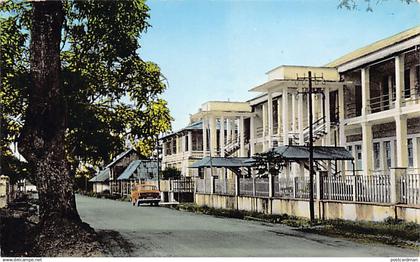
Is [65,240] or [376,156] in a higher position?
[376,156]

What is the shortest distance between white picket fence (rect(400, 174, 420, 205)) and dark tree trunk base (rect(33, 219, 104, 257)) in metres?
7.76

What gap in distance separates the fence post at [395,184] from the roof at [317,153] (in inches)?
193

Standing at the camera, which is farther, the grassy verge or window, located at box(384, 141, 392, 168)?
window, located at box(384, 141, 392, 168)

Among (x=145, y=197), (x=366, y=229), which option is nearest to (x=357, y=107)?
(x=366, y=229)

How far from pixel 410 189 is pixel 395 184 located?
511 millimetres

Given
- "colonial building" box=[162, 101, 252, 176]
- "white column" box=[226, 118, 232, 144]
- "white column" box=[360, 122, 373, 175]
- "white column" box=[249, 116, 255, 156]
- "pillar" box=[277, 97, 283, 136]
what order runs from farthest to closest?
"white column" box=[226, 118, 232, 144] < "white column" box=[249, 116, 255, 156] < "colonial building" box=[162, 101, 252, 176] < "pillar" box=[277, 97, 283, 136] < "white column" box=[360, 122, 373, 175]

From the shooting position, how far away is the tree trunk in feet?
39.8

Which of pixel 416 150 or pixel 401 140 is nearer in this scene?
pixel 401 140

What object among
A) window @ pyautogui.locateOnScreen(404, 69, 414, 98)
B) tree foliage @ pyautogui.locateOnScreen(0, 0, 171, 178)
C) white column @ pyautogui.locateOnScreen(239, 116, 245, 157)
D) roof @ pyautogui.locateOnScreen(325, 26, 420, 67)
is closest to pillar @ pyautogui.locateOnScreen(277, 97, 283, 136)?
white column @ pyautogui.locateOnScreen(239, 116, 245, 157)

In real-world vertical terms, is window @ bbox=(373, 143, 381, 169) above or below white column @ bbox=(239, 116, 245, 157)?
below

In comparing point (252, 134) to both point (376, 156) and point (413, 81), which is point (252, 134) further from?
point (413, 81)

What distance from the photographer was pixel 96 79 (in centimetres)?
1427

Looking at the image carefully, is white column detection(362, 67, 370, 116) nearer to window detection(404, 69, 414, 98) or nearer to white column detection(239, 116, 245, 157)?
window detection(404, 69, 414, 98)

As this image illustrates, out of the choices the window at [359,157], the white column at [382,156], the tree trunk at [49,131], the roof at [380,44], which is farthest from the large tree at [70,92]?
the window at [359,157]
